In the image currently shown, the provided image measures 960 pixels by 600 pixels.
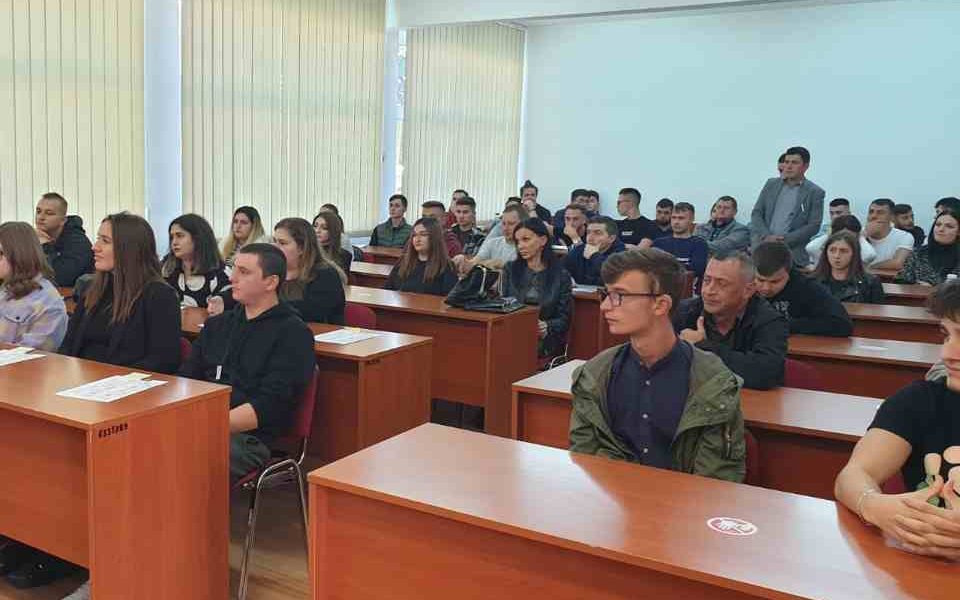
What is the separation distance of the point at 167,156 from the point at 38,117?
1.08 meters

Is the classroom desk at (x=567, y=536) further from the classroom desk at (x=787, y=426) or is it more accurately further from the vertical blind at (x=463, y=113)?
the vertical blind at (x=463, y=113)

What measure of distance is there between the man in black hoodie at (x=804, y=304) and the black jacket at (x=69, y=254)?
3.96 metres

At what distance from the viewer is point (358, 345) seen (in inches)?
135

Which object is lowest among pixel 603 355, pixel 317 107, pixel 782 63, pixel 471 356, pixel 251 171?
pixel 471 356

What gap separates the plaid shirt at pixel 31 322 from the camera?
10.9 feet

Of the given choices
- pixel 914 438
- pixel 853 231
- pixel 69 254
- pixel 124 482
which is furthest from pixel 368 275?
pixel 914 438

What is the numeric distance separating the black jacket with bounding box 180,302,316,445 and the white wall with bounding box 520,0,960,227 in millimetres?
7495

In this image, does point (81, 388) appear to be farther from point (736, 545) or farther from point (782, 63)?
point (782, 63)

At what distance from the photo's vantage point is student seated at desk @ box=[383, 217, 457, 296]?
5.27 meters

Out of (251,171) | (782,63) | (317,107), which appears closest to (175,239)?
(251,171)

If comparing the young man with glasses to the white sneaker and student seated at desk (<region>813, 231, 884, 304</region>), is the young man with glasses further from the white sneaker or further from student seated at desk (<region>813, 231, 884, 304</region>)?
student seated at desk (<region>813, 231, 884, 304</region>)

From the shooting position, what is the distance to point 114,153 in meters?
6.38

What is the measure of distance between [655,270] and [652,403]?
1.10ft

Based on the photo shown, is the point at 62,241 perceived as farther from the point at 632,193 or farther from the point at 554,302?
the point at 632,193
